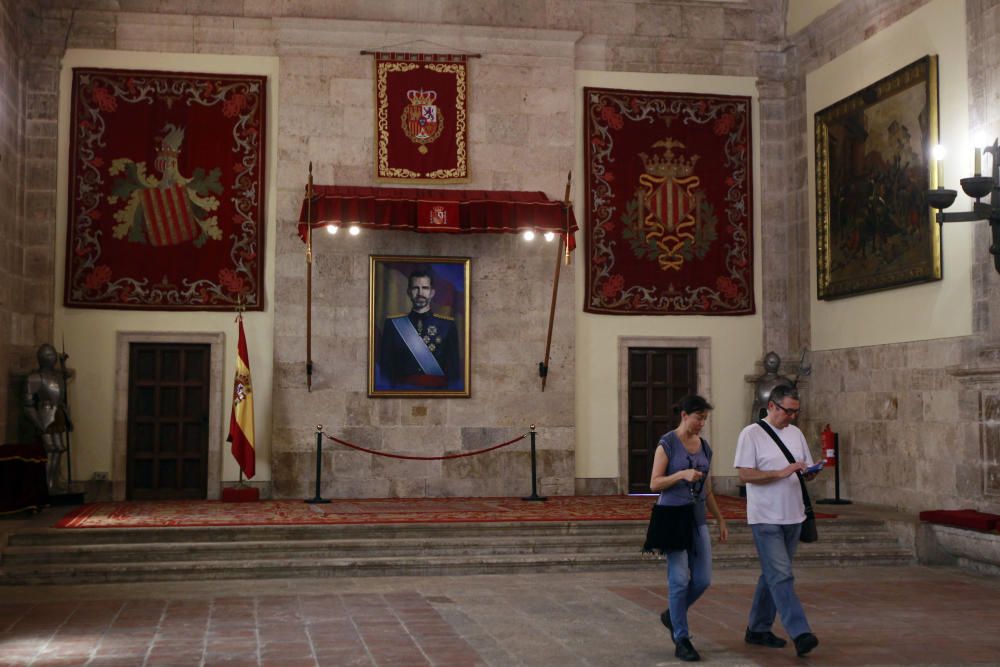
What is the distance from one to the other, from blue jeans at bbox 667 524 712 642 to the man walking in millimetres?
330

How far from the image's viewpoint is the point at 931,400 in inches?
480

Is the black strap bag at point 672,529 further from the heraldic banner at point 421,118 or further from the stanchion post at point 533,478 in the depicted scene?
the heraldic banner at point 421,118

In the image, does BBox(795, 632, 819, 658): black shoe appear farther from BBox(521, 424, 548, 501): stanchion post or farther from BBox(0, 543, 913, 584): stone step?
BBox(521, 424, 548, 501): stanchion post

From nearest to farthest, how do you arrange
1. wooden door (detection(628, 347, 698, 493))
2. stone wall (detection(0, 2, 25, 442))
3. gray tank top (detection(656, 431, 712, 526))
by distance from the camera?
gray tank top (detection(656, 431, 712, 526)) → stone wall (detection(0, 2, 25, 442)) → wooden door (detection(628, 347, 698, 493))

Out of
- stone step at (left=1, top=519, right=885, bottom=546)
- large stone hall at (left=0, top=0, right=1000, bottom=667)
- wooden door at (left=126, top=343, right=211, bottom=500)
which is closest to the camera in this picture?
stone step at (left=1, top=519, right=885, bottom=546)

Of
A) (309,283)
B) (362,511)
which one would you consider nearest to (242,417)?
(309,283)

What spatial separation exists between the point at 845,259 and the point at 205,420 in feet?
25.7

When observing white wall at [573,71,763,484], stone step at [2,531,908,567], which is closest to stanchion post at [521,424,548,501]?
white wall at [573,71,763,484]

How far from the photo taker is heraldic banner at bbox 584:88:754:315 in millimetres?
15055

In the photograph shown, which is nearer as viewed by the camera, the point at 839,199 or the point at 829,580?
the point at 829,580

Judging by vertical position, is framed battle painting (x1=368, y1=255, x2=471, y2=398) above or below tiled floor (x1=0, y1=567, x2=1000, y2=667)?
above

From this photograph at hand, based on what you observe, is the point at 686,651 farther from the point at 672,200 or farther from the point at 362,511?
the point at 672,200

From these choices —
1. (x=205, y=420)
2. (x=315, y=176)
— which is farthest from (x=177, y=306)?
(x=315, y=176)

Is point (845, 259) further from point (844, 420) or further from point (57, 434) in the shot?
point (57, 434)
